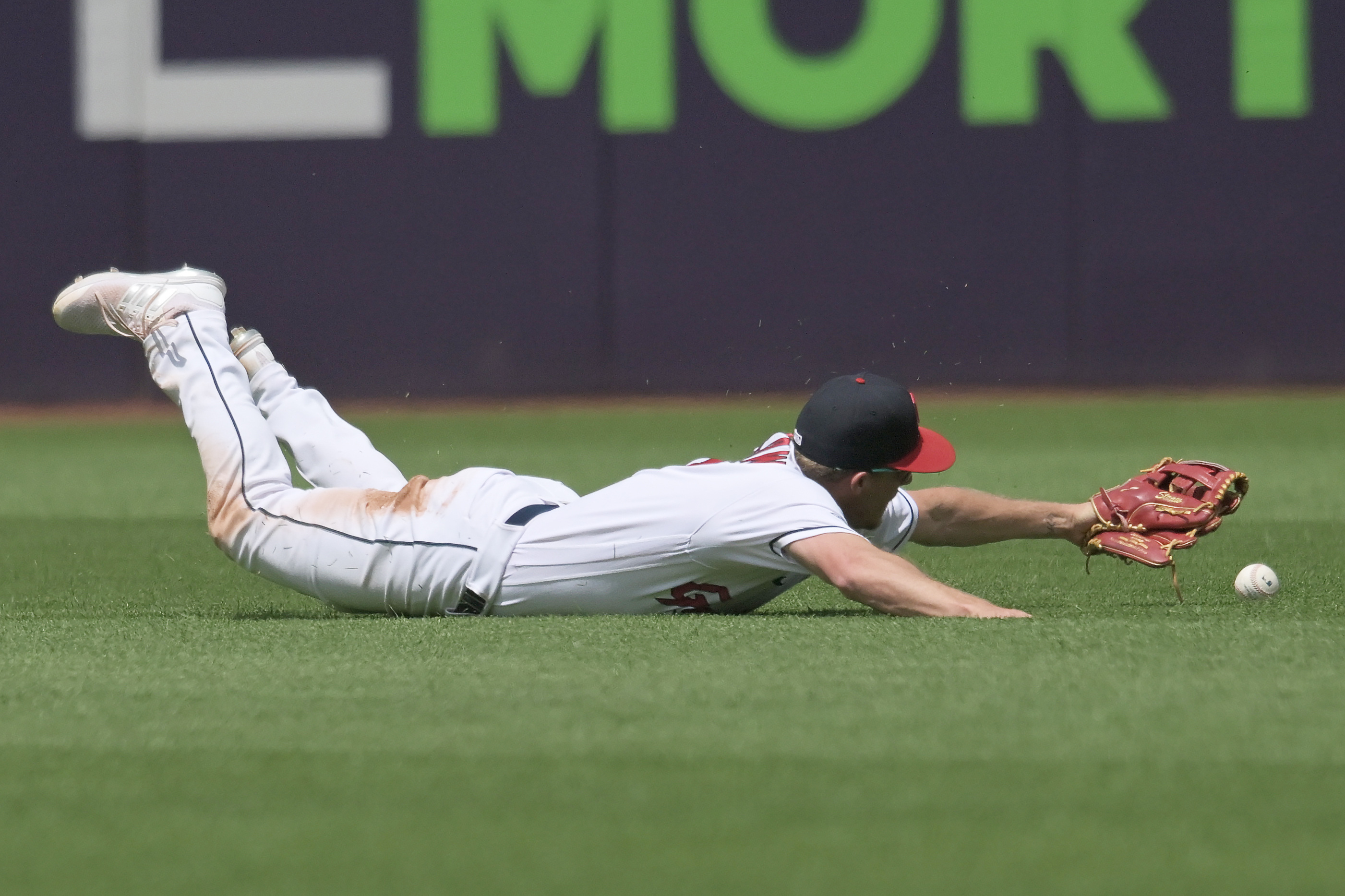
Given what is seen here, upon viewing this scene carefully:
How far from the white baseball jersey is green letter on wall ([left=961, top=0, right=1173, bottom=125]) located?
8236mm

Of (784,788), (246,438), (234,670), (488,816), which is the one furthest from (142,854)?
(246,438)

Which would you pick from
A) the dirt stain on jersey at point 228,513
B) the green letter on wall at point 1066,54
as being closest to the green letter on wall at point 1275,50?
the green letter on wall at point 1066,54

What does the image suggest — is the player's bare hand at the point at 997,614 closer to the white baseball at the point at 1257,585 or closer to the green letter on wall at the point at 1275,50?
the white baseball at the point at 1257,585

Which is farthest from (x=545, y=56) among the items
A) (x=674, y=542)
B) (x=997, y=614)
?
(x=997, y=614)

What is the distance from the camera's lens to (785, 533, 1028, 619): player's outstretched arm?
3.27 m

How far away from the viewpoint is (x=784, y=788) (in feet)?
7.02

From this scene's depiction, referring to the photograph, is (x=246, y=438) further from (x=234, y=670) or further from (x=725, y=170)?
(x=725, y=170)

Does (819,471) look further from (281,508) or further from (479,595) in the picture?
(281,508)

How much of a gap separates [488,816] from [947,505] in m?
2.26

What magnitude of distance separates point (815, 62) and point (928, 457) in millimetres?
8387

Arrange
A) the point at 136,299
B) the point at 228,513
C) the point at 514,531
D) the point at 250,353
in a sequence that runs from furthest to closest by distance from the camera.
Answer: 1. the point at 250,353
2. the point at 136,299
3. the point at 228,513
4. the point at 514,531

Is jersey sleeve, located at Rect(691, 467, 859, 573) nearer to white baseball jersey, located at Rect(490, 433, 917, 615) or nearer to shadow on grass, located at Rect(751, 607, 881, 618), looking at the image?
white baseball jersey, located at Rect(490, 433, 917, 615)

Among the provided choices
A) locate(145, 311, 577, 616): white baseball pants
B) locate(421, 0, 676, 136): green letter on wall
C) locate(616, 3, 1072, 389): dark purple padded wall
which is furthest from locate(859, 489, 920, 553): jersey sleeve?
locate(421, 0, 676, 136): green letter on wall

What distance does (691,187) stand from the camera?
11734mm
